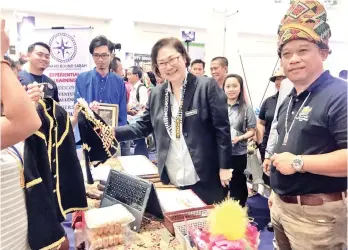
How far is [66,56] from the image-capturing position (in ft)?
12.4

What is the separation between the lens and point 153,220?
142 centimetres

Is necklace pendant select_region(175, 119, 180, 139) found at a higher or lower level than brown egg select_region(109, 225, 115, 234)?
higher

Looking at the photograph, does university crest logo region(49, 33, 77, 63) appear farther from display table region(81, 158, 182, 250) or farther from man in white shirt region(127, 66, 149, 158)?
display table region(81, 158, 182, 250)

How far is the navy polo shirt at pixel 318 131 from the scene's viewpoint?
1.13 meters

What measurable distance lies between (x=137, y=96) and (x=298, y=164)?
4472 millimetres

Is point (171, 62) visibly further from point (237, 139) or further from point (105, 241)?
point (237, 139)

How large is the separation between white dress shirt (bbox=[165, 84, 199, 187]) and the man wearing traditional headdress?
584 millimetres

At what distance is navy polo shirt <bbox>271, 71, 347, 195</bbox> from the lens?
44.5 inches

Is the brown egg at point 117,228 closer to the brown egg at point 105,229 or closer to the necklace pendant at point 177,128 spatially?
the brown egg at point 105,229

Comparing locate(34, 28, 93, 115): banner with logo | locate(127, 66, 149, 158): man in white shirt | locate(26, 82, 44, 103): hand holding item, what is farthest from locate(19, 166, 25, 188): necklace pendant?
locate(127, 66, 149, 158): man in white shirt

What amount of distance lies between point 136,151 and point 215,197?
2692mm

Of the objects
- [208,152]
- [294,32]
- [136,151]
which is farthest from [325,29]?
[136,151]

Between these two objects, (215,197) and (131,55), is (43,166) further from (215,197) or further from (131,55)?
(131,55)

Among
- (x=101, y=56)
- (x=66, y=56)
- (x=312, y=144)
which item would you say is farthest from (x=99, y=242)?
(x=66, y=56)
